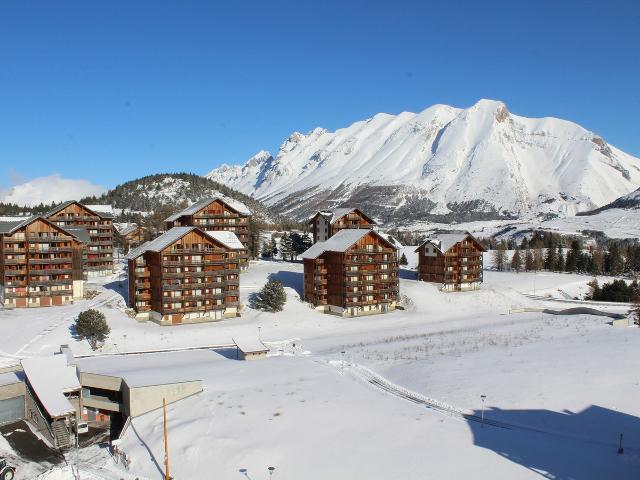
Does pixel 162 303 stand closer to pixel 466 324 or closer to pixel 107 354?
pixel 107 354

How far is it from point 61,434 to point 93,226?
67477 millimetres

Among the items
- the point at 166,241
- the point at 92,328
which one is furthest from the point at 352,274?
the point at 92,328

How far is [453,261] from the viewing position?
351 feet

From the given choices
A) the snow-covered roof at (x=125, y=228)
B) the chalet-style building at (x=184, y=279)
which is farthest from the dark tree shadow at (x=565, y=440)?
the snow-covered roof at (x=125, y=228)

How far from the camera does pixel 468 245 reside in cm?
10912

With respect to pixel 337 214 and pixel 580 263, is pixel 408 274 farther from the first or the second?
pixel 580 263

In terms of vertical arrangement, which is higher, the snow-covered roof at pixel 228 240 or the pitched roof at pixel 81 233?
the pitched roof at pixel 81 233

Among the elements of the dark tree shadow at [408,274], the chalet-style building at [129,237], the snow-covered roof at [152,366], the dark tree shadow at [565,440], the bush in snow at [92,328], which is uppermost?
the chalet-style building at [129,237]

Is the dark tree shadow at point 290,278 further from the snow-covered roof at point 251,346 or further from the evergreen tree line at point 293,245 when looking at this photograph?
the snow-covered roof at point 251,346

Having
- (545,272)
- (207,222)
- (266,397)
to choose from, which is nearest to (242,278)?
(207,222)

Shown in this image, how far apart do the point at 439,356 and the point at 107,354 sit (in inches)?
1400

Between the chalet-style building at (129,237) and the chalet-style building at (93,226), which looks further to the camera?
the chalet-style building at (129,237)

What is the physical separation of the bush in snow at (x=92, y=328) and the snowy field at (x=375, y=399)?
4.44 feet

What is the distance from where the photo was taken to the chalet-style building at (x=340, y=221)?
11456 cm
